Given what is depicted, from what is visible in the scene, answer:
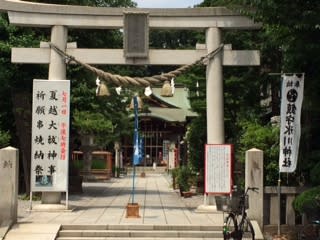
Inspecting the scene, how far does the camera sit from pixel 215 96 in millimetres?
17547

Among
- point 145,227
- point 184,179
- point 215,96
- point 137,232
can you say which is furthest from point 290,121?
point 184,179

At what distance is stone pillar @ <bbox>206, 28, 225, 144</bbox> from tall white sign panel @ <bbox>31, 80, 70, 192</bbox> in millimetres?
4275

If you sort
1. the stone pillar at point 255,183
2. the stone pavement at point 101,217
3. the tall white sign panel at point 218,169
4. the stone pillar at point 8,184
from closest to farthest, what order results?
1. the stone pavement at point 101,217
2. the stone pillar at point 8,184
3. the stone pillar at point 255,183
4. the tall white sign panel at point 218,169

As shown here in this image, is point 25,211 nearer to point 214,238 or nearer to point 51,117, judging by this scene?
point 51,117

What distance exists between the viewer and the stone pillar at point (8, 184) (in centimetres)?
1407

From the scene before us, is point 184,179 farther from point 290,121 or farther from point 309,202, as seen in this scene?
point 309,202

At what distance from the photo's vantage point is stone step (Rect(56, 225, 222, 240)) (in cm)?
1396

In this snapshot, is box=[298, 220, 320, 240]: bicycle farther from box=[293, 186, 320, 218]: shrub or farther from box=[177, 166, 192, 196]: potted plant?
box=[177, 166, 192, 196]: potted plant

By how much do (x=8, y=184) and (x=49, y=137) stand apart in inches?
119

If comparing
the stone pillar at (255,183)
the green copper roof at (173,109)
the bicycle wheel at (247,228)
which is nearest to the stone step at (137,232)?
the stone pillar at (255,183)

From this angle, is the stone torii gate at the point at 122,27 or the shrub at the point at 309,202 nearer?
the shrub at the point at 309,202

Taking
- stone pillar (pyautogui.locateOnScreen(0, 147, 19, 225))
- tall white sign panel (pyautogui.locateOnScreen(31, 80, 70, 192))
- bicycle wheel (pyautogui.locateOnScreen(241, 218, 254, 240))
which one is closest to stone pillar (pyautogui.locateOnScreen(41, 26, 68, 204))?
tall white sign panel (pyautogui.locateOnScreen(31, 80, 70, 192))

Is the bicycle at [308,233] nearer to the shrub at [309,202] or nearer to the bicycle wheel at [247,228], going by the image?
the shrub at [309,202]

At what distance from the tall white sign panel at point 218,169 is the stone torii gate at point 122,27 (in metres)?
0.61
